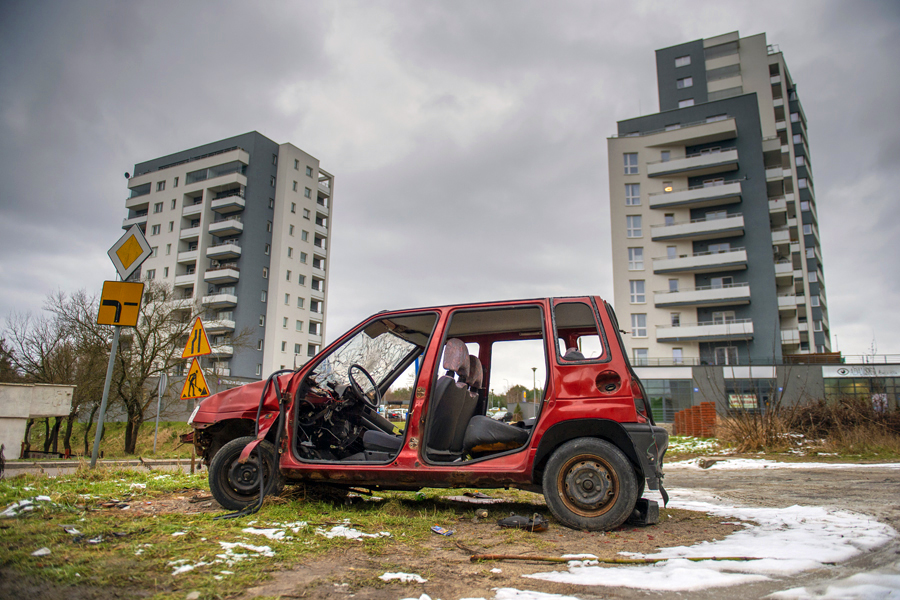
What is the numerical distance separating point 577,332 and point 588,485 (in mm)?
1721

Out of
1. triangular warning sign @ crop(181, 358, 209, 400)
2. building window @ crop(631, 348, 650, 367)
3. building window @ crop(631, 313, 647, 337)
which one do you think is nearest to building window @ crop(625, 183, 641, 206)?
building window @ crop(631, 313, 647, 337)

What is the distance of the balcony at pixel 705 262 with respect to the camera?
46.1 meters

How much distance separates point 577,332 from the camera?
5465mm

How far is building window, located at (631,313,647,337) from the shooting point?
4688cm

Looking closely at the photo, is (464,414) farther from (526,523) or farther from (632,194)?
(632,194)

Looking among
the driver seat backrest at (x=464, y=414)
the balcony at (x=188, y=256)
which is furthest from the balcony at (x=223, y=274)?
the driver seat backrest at (x=464, y=414)

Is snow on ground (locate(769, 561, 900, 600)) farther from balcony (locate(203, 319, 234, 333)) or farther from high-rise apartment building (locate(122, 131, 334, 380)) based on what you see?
high-rise apartment building (locate(122, 131, 334, 380))

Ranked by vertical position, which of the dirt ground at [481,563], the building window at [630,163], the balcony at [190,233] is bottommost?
the dirt ground at [481,563]

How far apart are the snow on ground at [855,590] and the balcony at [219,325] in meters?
47.9

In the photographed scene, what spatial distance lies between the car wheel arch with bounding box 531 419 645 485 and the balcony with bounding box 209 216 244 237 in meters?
57.9

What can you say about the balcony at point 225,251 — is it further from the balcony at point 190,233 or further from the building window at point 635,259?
the building window at point 635,259

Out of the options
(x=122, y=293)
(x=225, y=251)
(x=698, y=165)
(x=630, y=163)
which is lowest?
(x=122, y=293)

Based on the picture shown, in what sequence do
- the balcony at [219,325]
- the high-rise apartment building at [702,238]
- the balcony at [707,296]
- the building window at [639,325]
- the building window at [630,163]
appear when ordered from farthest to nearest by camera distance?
1. the building window at [630,163]
2. the balcony at [219,325]
3. the building window at [639,325]
4. the high-rise apartment building at [702,238]
5. the balcony at [707,296]

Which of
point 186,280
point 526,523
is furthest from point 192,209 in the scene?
point 526,523
